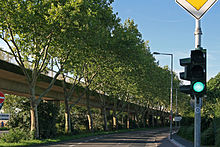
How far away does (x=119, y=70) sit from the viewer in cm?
3766

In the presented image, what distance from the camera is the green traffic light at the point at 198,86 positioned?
267 inches

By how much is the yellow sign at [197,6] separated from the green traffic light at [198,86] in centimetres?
155

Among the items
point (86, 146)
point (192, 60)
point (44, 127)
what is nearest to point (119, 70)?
point (44, 127)

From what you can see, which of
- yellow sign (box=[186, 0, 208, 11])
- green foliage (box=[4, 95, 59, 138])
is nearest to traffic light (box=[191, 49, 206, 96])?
yellow sign (box=[186, 0, 208, 11])

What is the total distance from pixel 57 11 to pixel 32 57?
5448mm

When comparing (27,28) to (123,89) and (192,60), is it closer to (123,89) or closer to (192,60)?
(192,60)

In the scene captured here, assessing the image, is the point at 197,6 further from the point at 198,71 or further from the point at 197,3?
the point at 198,71

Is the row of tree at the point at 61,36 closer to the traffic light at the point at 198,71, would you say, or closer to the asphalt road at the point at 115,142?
the asphalt road at the point at 115,142

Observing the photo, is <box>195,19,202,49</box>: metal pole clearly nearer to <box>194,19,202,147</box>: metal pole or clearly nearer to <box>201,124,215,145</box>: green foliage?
<box>194,19,202,147</box>: metal pole

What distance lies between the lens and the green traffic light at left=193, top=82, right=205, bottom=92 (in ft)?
22.3

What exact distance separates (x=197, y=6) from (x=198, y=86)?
1827 millimetres

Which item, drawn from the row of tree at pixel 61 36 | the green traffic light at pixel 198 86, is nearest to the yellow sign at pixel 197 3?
the green traffic light at pixel 198 86

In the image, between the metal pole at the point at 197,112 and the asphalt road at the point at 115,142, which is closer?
the metal pole at the point at 197,112

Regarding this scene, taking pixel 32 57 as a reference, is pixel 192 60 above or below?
below
